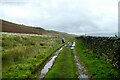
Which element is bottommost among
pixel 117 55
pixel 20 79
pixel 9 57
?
pixel 20 79

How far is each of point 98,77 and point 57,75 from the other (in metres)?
3.47

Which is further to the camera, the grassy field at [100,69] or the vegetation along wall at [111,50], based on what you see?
the vegetation along wall at [111,50]

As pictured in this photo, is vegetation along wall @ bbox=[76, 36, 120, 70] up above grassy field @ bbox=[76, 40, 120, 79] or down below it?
above

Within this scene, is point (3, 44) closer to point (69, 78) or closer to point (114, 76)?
point (69, 78)

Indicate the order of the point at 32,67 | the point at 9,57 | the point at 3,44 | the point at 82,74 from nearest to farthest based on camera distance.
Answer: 1. the point at 82,74
2. the point at 32,67
3. the point at 9,57
4. the point at 3,44

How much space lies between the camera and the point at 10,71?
37.0ft

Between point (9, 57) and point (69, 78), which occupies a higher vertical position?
point (9, 57)

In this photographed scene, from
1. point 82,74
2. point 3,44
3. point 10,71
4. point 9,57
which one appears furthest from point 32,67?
point 3,44

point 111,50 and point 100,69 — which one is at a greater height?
point 111,50

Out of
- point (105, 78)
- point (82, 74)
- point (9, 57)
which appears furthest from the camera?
point (9, 57)

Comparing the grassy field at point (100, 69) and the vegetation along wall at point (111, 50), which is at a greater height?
the vegetation along wall at point (111, 50)

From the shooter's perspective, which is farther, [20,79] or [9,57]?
[9,57]

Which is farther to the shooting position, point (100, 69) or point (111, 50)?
point (111, 50)

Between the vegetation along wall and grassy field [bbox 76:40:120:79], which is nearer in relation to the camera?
grassy field [bbox 76:40:120:79]
